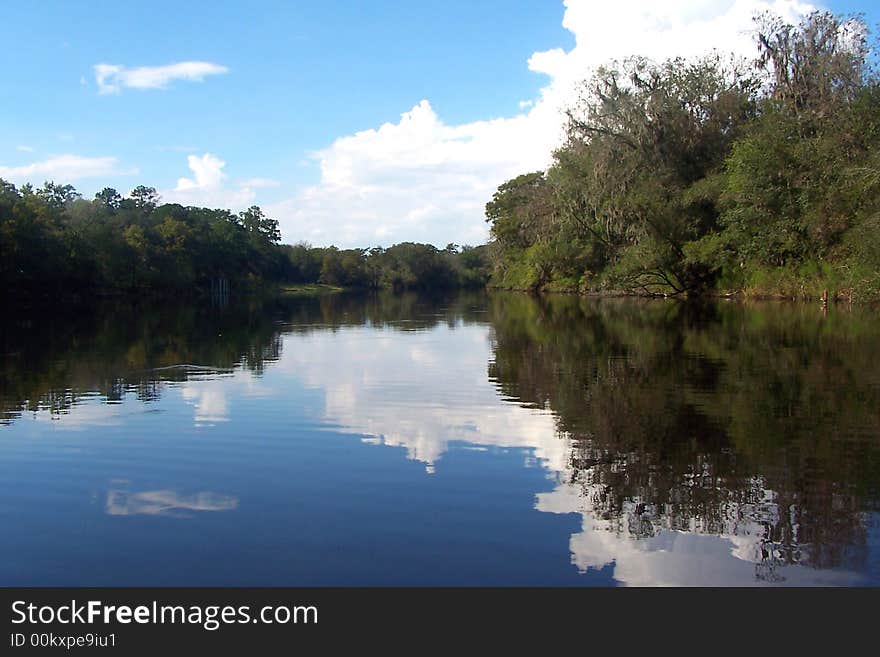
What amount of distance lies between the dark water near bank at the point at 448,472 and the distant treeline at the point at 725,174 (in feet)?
76.5

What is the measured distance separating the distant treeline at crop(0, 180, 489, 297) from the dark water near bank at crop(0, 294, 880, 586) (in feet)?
157

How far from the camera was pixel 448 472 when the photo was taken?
8867 millimetres

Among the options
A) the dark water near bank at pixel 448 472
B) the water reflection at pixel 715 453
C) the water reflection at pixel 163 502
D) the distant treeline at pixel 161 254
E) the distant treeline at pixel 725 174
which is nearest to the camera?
the dark water near bank at pixel 448 472

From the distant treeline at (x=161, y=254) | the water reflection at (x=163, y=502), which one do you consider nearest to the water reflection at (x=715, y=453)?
the water reflection at (x=163, y=502)

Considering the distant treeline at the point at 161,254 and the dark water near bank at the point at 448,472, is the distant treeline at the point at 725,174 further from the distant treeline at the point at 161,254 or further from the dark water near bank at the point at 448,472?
the distant treeline at the point at 161,254

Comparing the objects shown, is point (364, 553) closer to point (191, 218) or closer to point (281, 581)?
point (281, 581)

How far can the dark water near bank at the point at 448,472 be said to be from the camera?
604 cm

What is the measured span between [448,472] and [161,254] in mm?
83401

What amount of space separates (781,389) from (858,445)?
4.59 m

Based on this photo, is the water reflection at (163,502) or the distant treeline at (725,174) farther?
the distant treeline at (725,174)

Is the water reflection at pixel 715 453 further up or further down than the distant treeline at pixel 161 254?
further down

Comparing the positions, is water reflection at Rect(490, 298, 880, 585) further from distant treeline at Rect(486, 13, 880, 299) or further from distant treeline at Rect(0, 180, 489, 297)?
distant treeline at Rect(0, 180, 489, 297)

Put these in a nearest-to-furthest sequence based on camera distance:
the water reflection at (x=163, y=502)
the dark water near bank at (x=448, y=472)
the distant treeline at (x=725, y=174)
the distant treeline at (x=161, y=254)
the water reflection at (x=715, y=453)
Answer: the dark water near bank at (x=448, y=472)
the water reflection at (x=715, y=453)
the water reflection at (x=163, y=502)
the distant treeline at (x=725, y=174)
the distant treeline at (x=161, y=254)

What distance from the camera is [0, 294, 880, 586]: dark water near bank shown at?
604 cm
